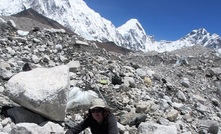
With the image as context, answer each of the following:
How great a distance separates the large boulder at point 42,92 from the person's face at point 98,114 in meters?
1.88

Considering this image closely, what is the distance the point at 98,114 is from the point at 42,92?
2.06m

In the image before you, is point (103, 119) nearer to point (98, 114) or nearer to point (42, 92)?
point (98, 114)

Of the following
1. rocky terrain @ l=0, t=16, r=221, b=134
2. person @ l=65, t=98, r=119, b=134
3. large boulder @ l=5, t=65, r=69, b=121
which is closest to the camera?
person @ l=65, t=98, r=119, b=134

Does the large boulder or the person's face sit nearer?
the person's face

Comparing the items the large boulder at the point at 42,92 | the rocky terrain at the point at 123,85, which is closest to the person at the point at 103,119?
the rocky terrain at the point at 123,85

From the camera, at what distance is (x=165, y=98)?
11352 mm

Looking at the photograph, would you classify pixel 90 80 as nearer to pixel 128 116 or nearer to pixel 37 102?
pixel 128 116

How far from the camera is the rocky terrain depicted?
8.69 meters

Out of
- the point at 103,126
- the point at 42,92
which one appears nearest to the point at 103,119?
the point at 103,126

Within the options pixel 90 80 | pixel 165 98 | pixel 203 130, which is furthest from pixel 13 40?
pixel 203 130

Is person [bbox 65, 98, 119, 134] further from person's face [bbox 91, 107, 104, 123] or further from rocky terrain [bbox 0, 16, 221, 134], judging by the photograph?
rocky terrain [bbox 0, 16, 221, 134]

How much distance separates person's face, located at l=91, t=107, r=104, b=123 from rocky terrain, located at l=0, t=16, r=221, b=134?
1549 millimetres

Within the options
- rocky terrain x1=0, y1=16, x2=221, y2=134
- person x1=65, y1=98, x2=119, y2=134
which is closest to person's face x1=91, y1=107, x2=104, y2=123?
person x1=65, y1=98, x2=119, y2=134

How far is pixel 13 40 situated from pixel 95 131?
7.90 meters
